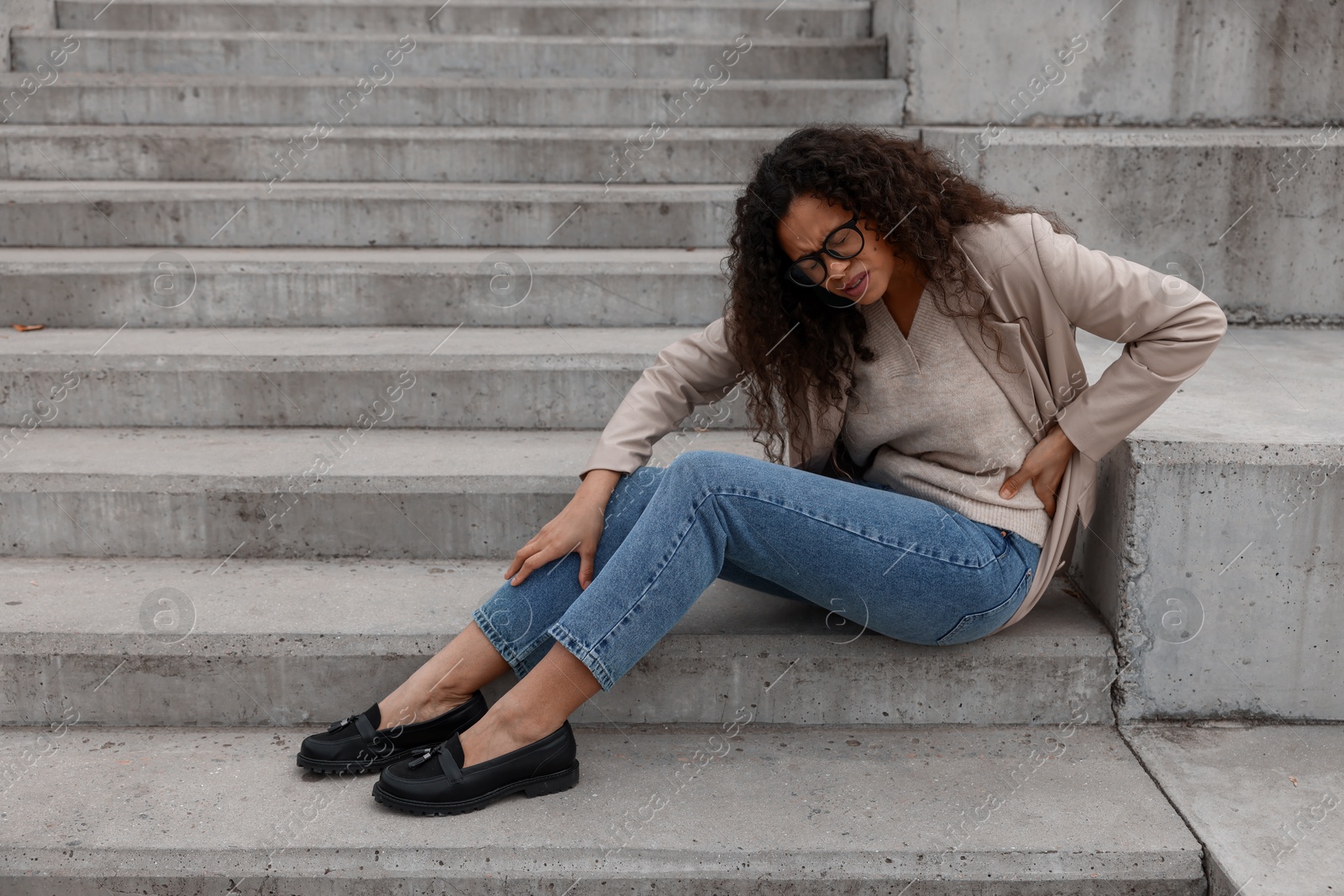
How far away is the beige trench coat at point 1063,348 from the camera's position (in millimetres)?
1914

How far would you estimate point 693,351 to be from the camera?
223 centimetres

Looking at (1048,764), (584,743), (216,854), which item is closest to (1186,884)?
(1048,764)

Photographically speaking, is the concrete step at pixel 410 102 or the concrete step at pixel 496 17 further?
the concrete step at pixel 496 17

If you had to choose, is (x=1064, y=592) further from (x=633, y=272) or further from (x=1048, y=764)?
(x=633, y=272)

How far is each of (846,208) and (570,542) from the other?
0.77 m

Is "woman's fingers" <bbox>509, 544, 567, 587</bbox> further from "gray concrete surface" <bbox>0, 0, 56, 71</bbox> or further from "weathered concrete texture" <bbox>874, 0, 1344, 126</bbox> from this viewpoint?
"gray concrete surface" <bbox>0, 0, 56, 71</bbox>

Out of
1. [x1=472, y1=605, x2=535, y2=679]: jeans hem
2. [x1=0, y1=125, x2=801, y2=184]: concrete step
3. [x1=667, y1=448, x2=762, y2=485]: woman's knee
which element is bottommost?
[x1=472, y1=605, x2=535, y2=679]: jeans hem

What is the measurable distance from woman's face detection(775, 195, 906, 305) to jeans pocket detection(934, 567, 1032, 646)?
0.61 metres

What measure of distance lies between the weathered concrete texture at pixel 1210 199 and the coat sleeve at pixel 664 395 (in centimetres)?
144

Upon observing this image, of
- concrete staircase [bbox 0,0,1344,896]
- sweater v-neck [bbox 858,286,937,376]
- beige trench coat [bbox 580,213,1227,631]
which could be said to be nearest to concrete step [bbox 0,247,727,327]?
concrete staircase [bbox 0,0,1344,896]

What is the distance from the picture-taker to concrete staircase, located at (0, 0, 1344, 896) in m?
1.91

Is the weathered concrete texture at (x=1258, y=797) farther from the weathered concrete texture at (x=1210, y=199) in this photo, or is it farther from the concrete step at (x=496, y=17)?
the concrete step at (x=496, y=17)

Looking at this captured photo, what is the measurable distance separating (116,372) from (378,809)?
160 cm

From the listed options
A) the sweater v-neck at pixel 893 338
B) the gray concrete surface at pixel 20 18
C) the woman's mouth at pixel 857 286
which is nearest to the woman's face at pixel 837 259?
the woman's mouth at pixel 857 286
